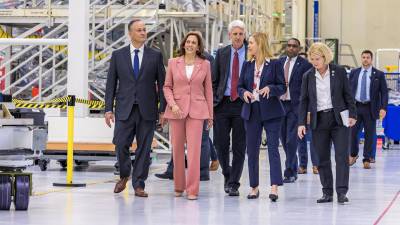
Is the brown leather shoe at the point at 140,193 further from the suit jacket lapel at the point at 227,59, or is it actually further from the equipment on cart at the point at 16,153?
the suit jacket lapel at the point at 227,59

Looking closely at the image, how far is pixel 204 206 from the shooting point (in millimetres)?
9953

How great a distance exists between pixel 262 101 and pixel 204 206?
4.40 feet

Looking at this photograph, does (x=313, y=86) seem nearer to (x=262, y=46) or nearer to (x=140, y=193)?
(x=262, y=46)

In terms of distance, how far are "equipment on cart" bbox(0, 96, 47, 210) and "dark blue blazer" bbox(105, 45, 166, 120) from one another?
1.15m

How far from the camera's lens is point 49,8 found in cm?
1880

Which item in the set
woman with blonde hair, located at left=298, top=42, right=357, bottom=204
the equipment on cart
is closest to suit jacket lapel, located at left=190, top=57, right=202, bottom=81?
woman with blonde hair, located at left=298, top=42, right=357, bottom=204

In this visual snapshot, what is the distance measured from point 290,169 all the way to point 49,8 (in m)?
7.46

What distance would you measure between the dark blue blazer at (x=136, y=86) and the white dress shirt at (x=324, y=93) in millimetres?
1653

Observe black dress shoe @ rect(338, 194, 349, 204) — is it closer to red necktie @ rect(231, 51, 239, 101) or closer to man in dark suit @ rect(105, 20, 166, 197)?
red necktie @ rect(231, 51, 239, 101)

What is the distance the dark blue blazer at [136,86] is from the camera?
35.0ft

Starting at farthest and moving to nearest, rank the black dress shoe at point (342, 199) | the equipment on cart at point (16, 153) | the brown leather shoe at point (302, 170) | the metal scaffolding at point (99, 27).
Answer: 1. the metal scaffolding at point (99, 27)
2. the brown leather shoe at point (302, 170)
3. the black dress shoe at point (342, 199)
4. the equipment on cart at point (16, 153)

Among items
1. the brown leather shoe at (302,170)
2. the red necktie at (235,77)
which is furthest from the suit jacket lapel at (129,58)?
the brown leather shoe at (302,170)

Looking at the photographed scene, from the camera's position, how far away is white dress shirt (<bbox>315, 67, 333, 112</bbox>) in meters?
10.5

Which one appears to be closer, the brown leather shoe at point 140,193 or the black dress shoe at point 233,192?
the brown leather shoe at point 140,193
